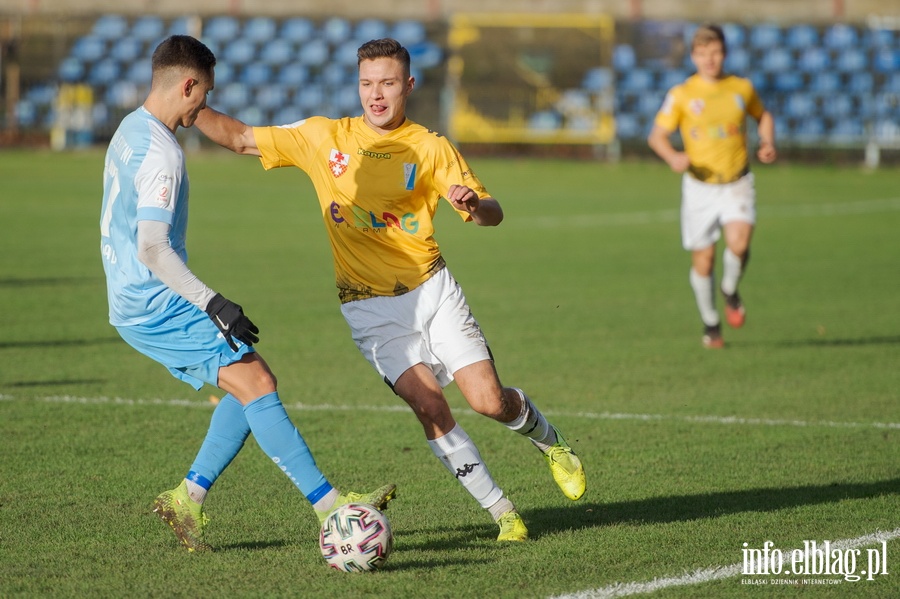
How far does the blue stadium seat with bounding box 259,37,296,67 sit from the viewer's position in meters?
37.2

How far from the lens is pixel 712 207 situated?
10383mm

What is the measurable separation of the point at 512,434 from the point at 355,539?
2.68 meters

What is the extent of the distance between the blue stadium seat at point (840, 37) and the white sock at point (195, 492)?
3242 cm

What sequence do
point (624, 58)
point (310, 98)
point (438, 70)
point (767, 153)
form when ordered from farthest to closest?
point (310, 98) → point (438, 70) → point (624, 58) → point (767, 153)

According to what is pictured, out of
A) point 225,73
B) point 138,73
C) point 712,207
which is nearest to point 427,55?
point 225,73

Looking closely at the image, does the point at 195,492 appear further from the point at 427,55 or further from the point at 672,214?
the point at 427,55

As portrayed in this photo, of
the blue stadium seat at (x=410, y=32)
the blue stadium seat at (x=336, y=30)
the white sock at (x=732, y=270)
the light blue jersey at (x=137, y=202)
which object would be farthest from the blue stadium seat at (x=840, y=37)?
the light blue jersey at (x=137, y=202)

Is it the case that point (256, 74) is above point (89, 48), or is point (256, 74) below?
below

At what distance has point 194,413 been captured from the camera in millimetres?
7508

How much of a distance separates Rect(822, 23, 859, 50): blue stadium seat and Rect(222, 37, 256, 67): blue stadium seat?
16150mm

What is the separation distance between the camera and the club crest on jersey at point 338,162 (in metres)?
5.19

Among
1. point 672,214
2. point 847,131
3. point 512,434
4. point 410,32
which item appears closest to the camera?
point 512,434

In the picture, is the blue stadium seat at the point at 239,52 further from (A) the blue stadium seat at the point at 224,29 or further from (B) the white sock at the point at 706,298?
(B) the white sock at the point at 706,298

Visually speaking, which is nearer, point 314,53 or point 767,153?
point 767,153
